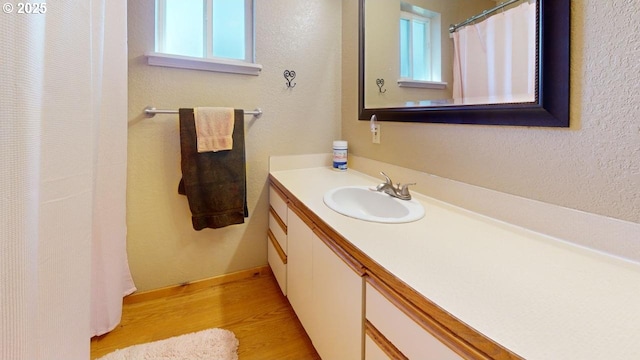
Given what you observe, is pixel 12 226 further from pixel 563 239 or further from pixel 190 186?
pixel 563 239

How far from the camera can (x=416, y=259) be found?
675mm

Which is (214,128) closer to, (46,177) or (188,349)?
(46,177)

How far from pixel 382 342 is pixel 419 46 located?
1233mm

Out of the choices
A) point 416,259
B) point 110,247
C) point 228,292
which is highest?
point 416,259

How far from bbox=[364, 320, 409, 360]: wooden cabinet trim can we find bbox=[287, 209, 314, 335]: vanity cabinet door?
418 mm

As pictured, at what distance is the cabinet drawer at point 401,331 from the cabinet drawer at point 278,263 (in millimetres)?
840

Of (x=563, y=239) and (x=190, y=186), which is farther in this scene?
(x=190, y=186)

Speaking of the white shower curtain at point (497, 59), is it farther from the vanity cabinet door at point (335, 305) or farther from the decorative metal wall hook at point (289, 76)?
the decorative metal wall hook at point (289, 76)

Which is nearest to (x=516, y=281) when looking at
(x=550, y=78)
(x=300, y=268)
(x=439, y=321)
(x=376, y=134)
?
(x=439, y=321)

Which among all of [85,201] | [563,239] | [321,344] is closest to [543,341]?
[563,239]

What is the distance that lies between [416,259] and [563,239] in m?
0.44

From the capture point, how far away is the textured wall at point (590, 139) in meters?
0.64

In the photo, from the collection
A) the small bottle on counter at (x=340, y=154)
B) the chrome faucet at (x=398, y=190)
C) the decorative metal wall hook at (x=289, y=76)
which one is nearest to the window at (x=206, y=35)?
the decorative metal wall hook at (x=289, y=76)

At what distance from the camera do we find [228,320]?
4.82 feet
